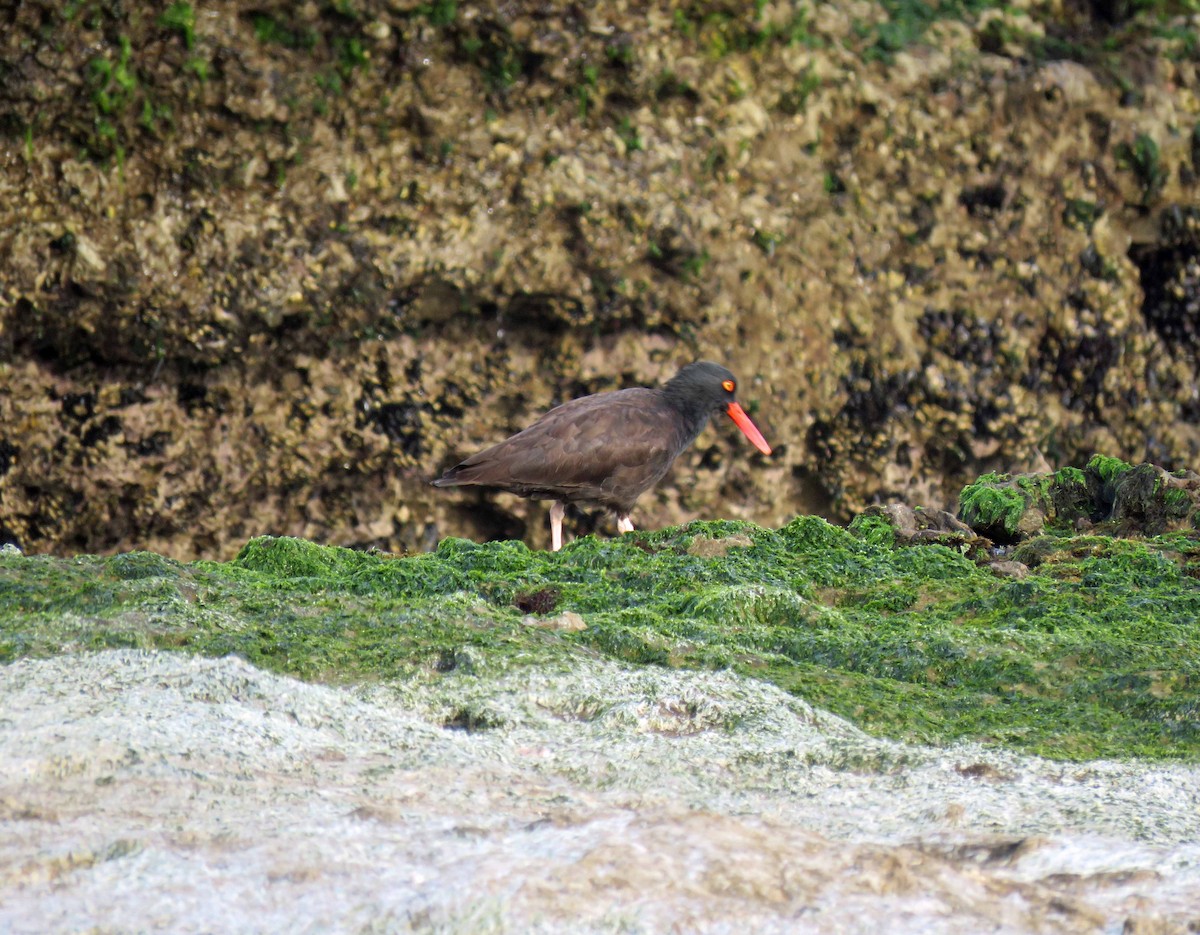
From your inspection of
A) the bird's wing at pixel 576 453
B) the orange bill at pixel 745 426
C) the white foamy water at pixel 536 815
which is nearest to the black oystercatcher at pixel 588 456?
the bird's wing at pixel 576 453

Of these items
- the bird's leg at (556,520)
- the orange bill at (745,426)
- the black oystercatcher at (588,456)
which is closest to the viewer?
the black oystercatcher at (588,456)

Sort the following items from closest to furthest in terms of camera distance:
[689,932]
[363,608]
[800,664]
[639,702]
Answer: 1. [689,932]
2. [639,702]
3. [800,664]
4. [363,608]

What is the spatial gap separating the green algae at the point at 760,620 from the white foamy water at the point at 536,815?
0.25 metres

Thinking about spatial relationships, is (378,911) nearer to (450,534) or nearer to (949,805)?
(949,805)

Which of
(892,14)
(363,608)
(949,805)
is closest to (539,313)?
(892,14)

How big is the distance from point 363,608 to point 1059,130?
8108mm

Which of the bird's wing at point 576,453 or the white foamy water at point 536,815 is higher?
the white foamy water at point 536,815

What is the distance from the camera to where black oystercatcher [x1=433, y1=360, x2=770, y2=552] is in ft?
27.6

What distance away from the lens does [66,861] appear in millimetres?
2797

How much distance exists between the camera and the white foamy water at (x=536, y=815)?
271cm

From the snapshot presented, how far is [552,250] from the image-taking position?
33.3ft

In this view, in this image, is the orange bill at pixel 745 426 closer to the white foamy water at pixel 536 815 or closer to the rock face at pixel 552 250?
the rock face at pixel 552 250

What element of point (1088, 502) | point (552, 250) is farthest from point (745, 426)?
point (1088, 502)

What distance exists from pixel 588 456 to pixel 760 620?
3.31m
